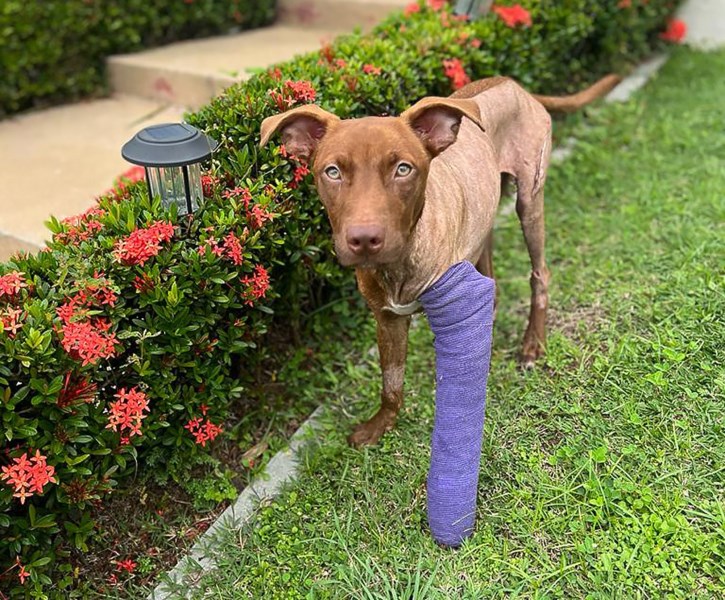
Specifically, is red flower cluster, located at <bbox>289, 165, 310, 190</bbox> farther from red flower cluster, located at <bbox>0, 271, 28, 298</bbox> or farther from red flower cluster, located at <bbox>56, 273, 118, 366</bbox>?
red flower cluster, located at <bbox>0, 271, 28, 298</bbox>

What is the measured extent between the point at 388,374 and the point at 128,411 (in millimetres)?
1193

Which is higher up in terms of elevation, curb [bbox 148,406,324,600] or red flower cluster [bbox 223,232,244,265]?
red flower cluster [bbox 223,232,244,265]

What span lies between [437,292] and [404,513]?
A: 1.01 meters

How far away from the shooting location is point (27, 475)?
7.91 ft

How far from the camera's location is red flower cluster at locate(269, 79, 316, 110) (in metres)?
3.50

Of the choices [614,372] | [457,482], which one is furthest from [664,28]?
[457,482]

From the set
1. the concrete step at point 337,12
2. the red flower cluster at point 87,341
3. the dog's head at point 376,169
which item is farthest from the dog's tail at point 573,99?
the concrete step at point 337,12

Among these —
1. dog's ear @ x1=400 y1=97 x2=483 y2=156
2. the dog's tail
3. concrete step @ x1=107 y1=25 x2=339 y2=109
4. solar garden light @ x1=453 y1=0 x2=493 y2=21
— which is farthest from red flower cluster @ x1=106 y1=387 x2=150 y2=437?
concrete step @ x1=107 y1=25 x2=339 y2=109

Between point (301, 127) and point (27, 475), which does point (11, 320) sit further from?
point (301, 127)

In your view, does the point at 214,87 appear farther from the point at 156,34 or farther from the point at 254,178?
the point at 254,178

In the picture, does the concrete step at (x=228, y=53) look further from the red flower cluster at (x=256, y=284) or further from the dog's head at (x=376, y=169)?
the dog's head at (x=376, y=169)

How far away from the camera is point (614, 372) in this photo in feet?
11.9

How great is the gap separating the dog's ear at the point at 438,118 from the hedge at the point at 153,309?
0.83 metres

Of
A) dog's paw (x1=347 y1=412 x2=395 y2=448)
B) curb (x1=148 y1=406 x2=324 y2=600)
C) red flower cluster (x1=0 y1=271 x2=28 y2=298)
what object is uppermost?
red flower cluster (x1=0 y1=271 x2=28 y2=298)
